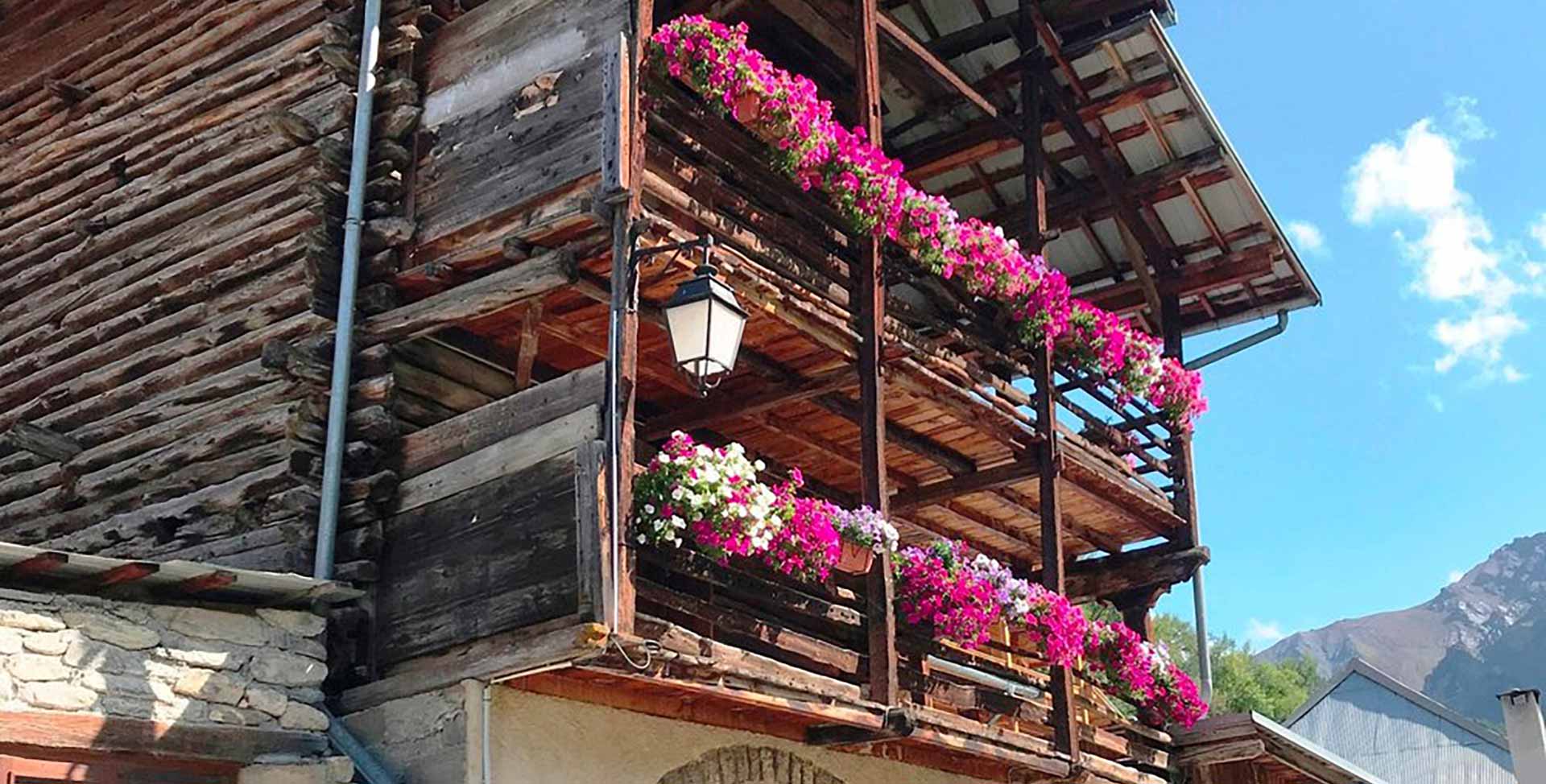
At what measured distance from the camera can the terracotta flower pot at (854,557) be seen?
8617mm

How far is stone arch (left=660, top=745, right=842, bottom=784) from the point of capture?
8.51m

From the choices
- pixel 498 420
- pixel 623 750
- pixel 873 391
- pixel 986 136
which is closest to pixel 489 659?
pixel 623 750

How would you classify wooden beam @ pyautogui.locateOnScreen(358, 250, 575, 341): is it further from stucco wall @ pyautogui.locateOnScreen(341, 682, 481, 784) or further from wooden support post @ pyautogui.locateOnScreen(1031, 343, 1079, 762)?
wooden support post @ pyautogui.locateOnScreen(1031, 343, 1079, 762)

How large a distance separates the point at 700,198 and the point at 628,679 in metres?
2.61

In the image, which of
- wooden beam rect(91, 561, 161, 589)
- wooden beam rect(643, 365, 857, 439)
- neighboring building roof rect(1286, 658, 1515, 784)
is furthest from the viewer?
neighboring building roof rect(1286, 658, 1515, 784)

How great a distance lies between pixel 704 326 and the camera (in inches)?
301

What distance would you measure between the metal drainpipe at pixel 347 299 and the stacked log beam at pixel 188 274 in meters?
0.09

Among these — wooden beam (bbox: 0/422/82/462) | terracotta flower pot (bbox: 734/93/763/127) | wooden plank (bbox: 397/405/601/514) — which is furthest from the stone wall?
terracotta flower pot (bbox: 734/93/763/127)

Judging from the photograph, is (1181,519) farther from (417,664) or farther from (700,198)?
(417,664)

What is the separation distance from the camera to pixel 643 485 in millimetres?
7656

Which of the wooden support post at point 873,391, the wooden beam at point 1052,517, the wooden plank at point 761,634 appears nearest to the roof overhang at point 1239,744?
the wooden beam at point 1052,517

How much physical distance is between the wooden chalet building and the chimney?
456 cm

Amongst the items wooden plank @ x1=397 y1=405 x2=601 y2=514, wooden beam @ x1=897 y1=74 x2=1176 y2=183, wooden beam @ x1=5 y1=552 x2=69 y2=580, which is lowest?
wooden beam @ x1=5 y1=552 x2=69 y2=580

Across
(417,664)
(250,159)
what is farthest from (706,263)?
(250,159)
